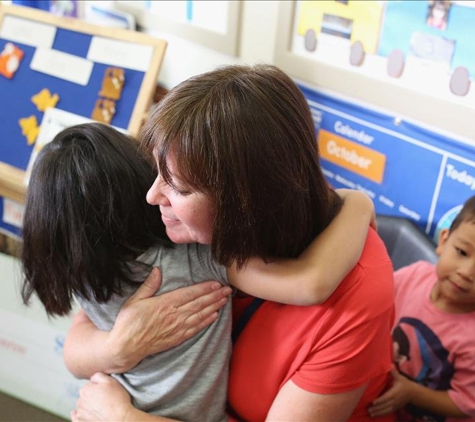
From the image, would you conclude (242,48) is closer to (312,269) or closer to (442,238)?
(442,238)

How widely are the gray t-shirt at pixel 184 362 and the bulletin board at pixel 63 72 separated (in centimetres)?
79

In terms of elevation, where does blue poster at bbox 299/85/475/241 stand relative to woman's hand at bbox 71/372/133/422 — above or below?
above

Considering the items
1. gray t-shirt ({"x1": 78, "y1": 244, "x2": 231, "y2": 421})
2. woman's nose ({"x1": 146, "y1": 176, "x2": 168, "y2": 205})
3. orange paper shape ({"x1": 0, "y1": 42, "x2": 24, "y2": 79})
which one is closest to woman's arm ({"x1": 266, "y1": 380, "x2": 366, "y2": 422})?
gray t-shirt ({"x1": 78, "y1": 244, "x2": 231, "y2": 421})

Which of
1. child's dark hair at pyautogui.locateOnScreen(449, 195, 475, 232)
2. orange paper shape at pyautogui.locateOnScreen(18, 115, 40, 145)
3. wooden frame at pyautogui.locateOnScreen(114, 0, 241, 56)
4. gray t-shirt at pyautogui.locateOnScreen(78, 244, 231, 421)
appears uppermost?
wooden frame at pyautogui.locateOnScreen(114, 0, 241, 56)

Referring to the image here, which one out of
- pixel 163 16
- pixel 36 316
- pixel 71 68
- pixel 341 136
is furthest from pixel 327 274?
pixel 163 16

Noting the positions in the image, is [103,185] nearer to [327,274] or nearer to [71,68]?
[327,274]

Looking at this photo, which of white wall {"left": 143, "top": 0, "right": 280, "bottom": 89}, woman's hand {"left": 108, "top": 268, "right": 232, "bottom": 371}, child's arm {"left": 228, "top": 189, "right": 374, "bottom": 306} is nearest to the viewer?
child's arm {"left": 228, "top": 189, "right": 374, "bottom": 306}

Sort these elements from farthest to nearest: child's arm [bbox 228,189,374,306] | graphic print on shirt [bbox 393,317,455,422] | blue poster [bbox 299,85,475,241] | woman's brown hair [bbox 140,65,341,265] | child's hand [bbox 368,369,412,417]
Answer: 1. blue poster [bbox 299,85,475,241]
2. graphic print on shirt [bbox 393,317,455,422]
3. child's hand [bbox 368,369,412,417]
4. child's arm [bbox 228,189,374,306]
5. woman's brown hair [bbox 140,65,341,265]

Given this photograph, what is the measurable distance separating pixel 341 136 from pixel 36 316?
0.97 m

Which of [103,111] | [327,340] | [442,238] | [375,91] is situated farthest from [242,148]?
[103,111]

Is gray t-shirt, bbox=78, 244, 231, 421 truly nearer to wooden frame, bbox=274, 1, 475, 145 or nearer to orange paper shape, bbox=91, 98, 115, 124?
wooden frame, bbox=274, 1, 475, 145

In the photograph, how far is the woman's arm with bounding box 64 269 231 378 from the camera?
962 mm

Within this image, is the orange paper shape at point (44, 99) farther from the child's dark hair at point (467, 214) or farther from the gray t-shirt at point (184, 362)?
the child's dark hair at point (467, 214)

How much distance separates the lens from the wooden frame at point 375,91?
4.15ft
